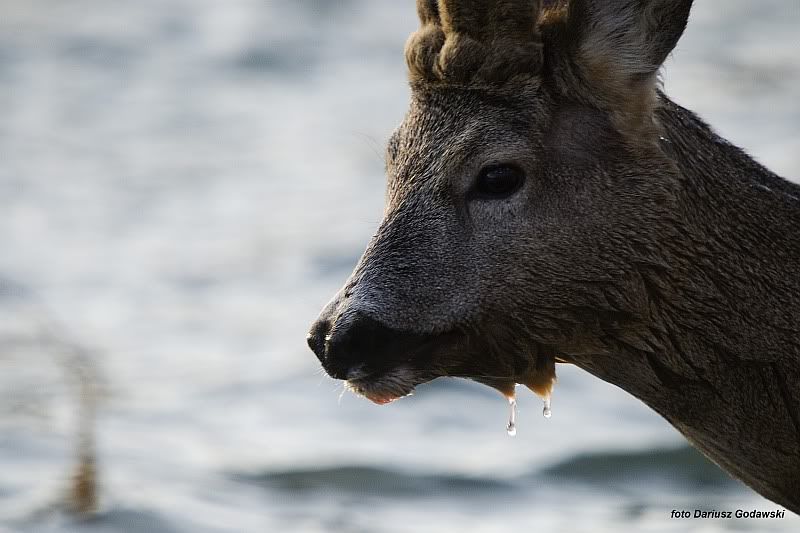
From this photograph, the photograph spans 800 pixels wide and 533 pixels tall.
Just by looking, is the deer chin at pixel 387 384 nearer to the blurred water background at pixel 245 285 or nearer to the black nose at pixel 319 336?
the black nose at pixel 319 336

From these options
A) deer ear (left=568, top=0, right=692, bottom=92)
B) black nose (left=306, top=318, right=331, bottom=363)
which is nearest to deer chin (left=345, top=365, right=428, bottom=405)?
black nose (left=306, top=318, right=331, bottom=363)

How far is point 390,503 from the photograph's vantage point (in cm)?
823

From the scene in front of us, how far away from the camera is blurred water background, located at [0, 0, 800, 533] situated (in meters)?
8.26

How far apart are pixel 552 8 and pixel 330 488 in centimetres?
366

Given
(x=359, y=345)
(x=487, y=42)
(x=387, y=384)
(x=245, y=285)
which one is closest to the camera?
(x=359, y=345)

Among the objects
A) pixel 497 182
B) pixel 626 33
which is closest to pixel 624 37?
pixel 626 33

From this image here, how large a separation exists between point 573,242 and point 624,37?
2.14 feet

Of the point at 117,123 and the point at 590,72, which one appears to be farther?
the point at 117,123

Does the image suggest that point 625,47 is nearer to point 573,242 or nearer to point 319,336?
point 573,242

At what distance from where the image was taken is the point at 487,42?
17.3 ft

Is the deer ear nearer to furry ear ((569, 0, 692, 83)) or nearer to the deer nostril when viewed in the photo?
furry ear ((569, 0, 692, 83))

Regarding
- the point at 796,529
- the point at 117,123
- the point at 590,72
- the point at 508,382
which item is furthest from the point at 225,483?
the point at 117,123

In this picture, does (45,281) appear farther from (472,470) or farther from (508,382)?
(508,382)

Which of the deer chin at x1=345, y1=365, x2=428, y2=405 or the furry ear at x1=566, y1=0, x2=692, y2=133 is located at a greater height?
the furry ear at x1=566, y1=0, x2=692, y2=133
